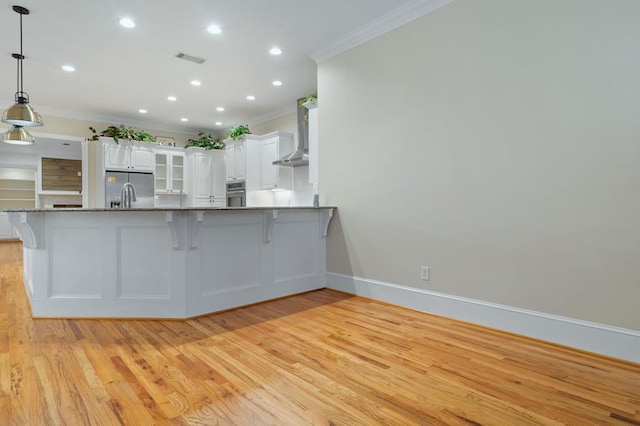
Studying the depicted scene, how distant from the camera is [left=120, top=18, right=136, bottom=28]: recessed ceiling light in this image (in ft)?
11.3

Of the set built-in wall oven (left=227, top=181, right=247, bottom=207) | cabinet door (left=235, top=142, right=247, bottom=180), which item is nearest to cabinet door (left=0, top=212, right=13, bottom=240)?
built-in wall oven (left=227, top=181, right=247, bottom=207)

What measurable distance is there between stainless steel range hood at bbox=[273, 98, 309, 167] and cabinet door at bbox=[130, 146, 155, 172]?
10.4ft

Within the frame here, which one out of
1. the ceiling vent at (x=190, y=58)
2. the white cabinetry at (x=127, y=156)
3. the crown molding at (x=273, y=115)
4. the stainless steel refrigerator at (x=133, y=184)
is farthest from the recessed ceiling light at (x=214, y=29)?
the white cabinetry at (x=127, y=156)

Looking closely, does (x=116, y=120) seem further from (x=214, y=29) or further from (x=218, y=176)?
(x=214, y=29)

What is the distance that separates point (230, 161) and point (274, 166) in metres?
1.50

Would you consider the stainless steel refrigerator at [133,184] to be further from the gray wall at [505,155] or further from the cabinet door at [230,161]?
the gray wall at [505,155]

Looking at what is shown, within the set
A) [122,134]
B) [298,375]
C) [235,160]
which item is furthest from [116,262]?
[122,134]

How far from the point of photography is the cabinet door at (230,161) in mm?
7039

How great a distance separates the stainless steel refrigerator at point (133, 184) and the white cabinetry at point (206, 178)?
0.84 meters

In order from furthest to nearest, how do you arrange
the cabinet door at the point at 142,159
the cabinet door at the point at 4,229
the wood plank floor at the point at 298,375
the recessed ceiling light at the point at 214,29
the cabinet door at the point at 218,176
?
1. the cabinet door at the point at 4,229
2. the cabinet door at the point at 218,176
3. the cabinet door at the point at 142,159
4. the recessed ceiling light at the point at 214,29
5. the wood plank floor at the point at 298,375

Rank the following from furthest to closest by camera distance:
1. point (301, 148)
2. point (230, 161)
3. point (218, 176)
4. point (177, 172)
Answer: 1. point (218, 176)
2. point (177, 172)
3. point (230, 161)
4. point (301, 148)

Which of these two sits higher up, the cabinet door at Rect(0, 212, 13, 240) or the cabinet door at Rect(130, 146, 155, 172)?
the cabinet door at Rect(130, 146, 155, 172)

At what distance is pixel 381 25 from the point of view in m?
3.51

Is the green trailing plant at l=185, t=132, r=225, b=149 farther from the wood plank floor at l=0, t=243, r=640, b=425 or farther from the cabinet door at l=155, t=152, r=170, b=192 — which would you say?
the wood plank floor at l=0, t=243, r=640, b=425
